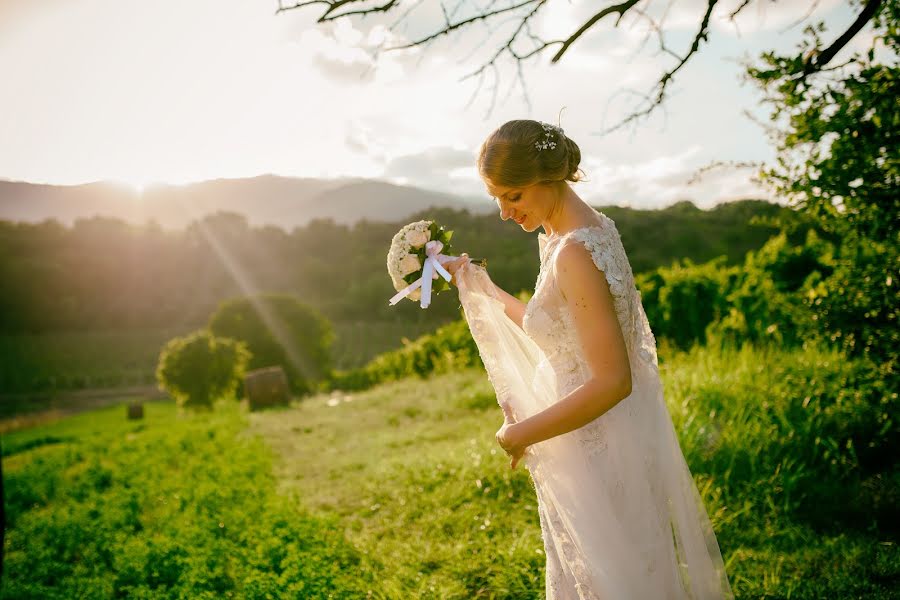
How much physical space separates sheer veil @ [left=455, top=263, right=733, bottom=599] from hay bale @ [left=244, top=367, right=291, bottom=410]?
1295 cm

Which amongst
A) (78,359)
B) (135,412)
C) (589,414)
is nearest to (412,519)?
(589,414)

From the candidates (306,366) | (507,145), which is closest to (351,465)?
Answer: (507,145)

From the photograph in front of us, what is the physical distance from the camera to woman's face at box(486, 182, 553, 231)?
2082 mm

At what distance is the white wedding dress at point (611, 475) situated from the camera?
1996 millimetres

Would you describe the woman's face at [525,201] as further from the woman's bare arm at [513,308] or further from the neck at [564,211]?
the woman's bare arm at [513,308]

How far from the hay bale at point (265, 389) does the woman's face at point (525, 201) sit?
520 inches

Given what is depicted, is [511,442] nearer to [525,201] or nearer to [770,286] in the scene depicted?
[525,201]

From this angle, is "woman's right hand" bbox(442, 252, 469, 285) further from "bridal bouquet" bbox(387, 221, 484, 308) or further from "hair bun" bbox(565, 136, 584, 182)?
"hair bun" bbox(565, 136, 584, 182)

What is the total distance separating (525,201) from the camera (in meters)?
2.10

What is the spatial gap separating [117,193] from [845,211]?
8770cm

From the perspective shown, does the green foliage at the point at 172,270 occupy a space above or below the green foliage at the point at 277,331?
above

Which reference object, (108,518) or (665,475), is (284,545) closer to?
(108,518)

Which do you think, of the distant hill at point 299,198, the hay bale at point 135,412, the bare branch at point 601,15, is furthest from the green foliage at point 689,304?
the distant hill at point 299,198

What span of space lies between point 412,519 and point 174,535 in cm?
218
